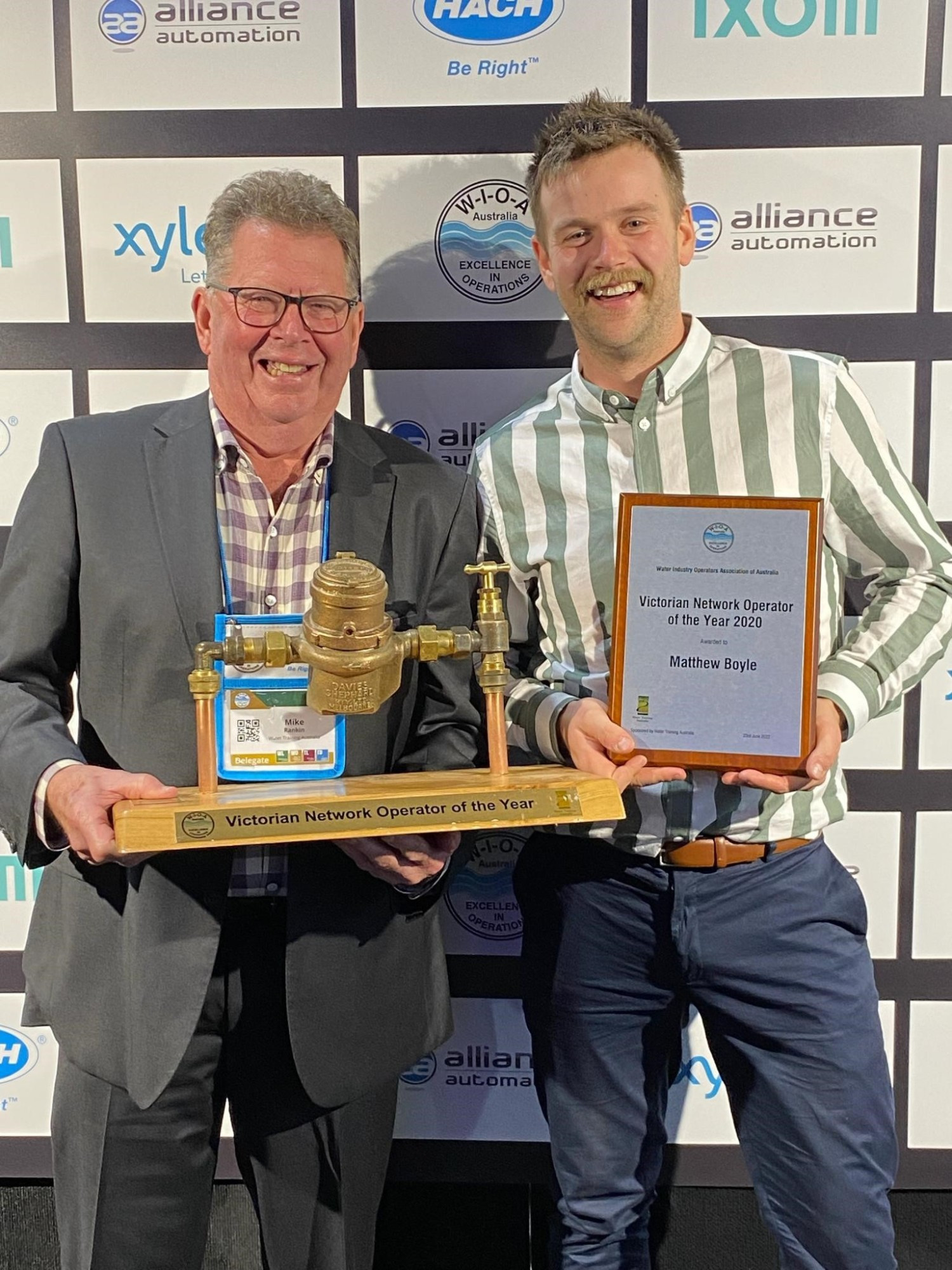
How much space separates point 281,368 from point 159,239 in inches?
28.2

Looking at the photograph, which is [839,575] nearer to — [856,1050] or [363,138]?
[856,1050]

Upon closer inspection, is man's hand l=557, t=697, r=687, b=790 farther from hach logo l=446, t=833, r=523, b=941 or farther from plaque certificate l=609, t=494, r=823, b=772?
hach logo l=446, t=833, r=523, b=941

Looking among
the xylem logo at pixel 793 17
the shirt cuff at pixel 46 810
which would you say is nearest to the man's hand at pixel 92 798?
the shirt cuff at pixel 46 810

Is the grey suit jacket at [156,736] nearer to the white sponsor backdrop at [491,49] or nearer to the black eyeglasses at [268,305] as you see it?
the black eyeglasses at [268,305]

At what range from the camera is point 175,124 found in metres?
1.83

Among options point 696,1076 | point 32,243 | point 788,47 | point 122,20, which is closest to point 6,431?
point 32,243

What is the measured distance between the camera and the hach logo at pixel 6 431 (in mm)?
1914


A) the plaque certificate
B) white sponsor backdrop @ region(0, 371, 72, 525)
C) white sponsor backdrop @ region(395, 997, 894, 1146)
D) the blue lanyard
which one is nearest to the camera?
the plaque certificate

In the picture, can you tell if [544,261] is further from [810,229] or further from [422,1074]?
[422,1074]

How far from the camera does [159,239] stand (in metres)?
1.87

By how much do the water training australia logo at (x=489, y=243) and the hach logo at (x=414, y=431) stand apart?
0.86 feet

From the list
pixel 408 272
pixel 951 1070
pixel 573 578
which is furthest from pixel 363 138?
pixel 951 1070

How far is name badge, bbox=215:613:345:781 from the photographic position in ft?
4.16

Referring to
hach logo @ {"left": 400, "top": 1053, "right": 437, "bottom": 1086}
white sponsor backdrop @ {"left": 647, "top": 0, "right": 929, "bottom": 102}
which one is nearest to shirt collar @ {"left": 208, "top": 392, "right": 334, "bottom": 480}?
white sponsor backdrop @ {"left": 647, "top": 0, "right": 929, "bottom": 102}
